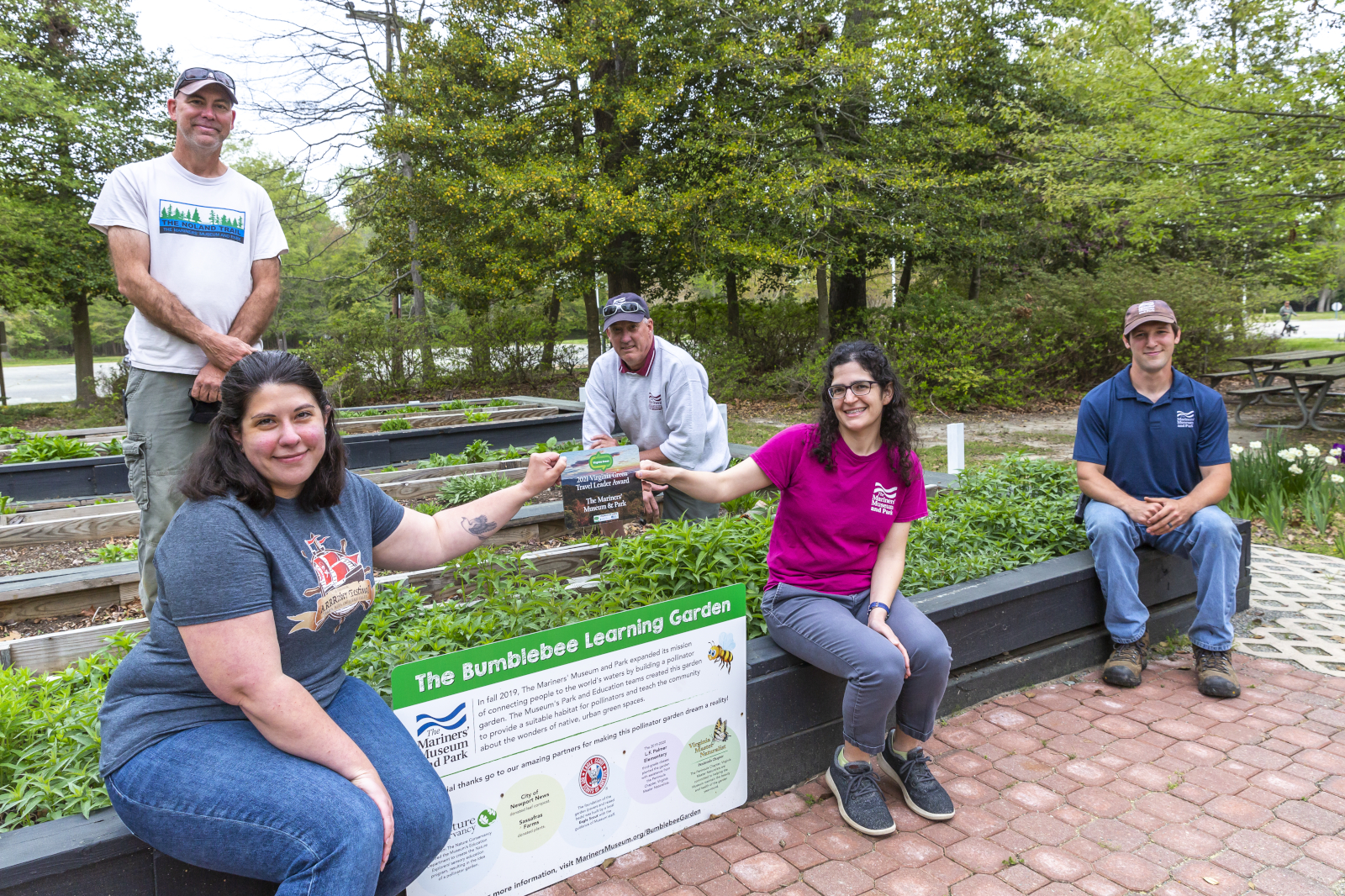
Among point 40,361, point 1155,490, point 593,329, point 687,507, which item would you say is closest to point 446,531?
point 687,507

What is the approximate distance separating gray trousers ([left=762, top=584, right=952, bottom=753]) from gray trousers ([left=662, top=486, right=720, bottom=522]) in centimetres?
136

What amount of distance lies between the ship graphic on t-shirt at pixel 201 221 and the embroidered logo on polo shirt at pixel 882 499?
98.1 inches

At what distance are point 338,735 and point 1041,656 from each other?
3.09 metres

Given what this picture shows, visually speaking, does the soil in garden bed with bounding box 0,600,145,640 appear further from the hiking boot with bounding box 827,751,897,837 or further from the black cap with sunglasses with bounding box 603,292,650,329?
the hiking boot with bounding box 827,751,897,837

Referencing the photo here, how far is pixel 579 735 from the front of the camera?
2508 mm

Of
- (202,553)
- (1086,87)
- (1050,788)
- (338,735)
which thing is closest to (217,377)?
(202,553)

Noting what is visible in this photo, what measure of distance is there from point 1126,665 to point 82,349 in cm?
2019

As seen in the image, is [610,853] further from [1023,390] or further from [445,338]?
[445,338]

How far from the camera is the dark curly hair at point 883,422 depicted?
120 inches

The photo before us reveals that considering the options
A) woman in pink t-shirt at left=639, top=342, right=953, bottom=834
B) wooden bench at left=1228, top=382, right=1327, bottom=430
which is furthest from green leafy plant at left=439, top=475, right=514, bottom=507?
wooden bench at left=1228, top=382, right=1327, bottom=430

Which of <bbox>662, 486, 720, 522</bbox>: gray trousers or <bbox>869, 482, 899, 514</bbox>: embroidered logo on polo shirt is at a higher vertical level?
<bbox>869, 482, 899, 514</bbox>: embroidered logo on polo shirt

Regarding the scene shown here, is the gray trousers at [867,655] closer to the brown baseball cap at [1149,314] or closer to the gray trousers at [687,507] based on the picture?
the gray trousers at [687,507]

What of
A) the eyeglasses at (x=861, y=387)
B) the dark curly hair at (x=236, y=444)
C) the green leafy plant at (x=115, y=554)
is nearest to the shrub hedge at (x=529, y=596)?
the dark curly hair at (x=236, y=444)

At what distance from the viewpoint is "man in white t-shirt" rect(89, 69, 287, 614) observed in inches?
114
